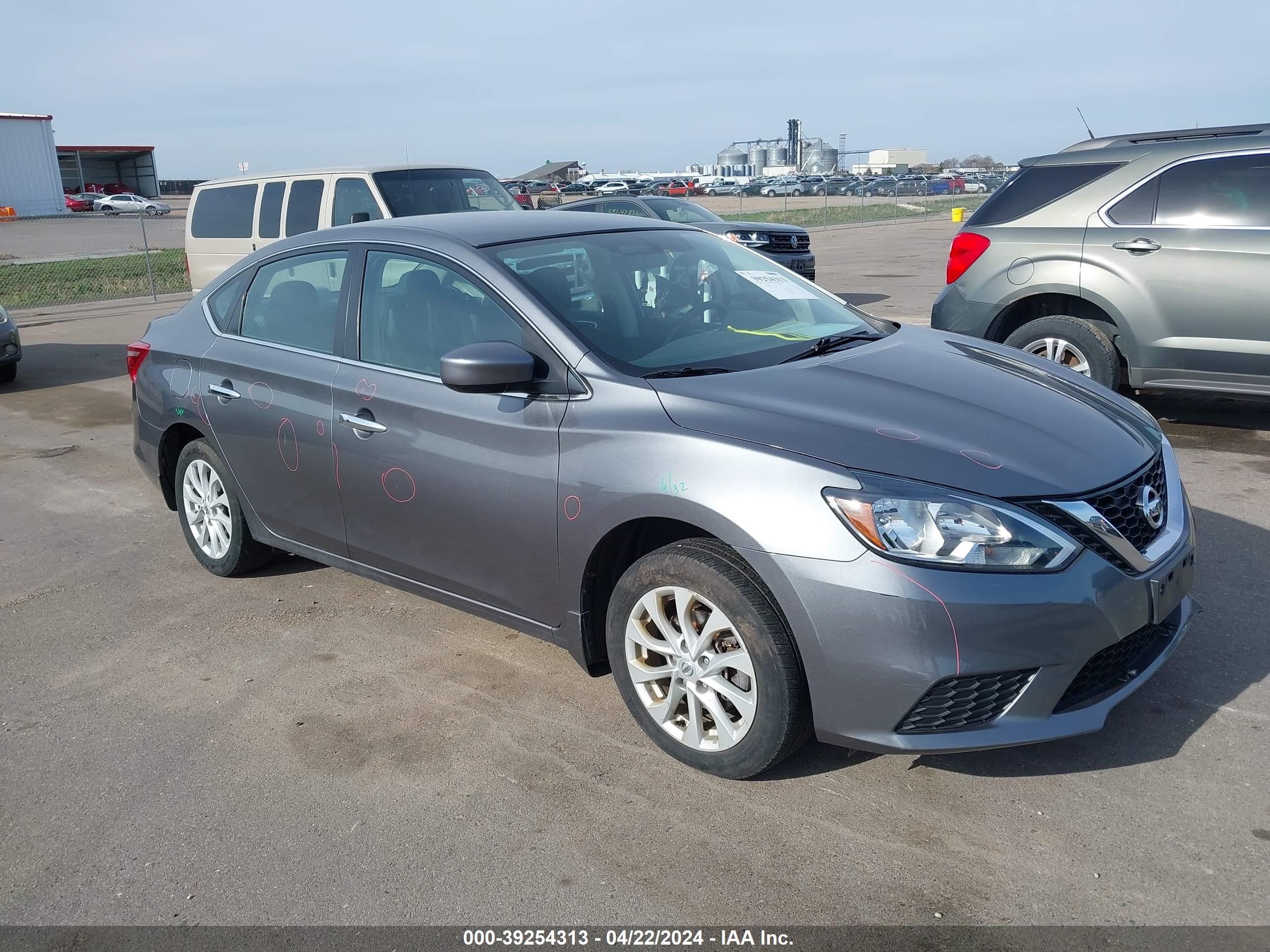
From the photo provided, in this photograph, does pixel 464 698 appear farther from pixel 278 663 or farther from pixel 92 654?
pixel 92 654

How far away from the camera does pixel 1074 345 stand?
6918mm

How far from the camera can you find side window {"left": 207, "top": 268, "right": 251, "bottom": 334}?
495 centimetres

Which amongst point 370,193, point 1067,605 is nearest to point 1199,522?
point 1067,605

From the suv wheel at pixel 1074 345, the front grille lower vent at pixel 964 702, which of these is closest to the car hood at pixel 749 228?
the suv wheel at pixel 1074 345

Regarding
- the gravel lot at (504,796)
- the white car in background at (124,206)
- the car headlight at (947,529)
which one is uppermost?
the white car in background at (124,206)

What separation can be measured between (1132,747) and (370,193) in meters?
8.75

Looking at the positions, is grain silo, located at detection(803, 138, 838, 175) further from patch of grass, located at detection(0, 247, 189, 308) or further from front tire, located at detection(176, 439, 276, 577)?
front tire, located at detection(176, 439, 276, 577)

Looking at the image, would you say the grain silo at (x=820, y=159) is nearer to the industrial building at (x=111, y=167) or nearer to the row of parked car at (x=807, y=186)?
the row of parked car at (x=807, y=186)

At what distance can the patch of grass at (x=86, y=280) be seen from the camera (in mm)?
19750

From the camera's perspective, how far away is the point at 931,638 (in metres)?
2.85

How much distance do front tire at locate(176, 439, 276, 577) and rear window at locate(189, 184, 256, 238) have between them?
6943 mm

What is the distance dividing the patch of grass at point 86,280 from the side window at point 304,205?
8144mm

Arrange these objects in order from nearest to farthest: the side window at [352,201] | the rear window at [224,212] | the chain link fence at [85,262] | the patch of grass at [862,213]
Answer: the side window at [352,201] → the rear window at [224,212] → the chain link fence at [85,262] → the patch of grass at [862,213]

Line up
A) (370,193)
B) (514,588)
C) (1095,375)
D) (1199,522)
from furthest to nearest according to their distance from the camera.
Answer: (370,193), (1095,375), (1199,522), (514,588)
